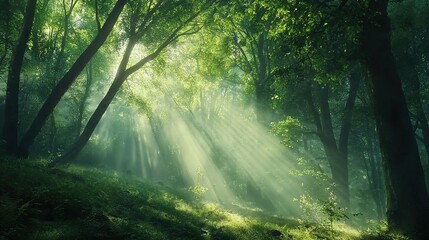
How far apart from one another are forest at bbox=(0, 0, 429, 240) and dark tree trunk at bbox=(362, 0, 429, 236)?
37 mm

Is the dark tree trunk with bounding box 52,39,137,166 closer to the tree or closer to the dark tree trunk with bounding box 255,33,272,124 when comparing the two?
the tree

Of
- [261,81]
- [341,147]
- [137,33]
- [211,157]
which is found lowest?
[341,147]

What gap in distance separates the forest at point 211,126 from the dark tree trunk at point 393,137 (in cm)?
4

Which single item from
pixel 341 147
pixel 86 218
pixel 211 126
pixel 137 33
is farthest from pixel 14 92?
pixel 211 126

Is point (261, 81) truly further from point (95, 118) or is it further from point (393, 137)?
point (393, 137)

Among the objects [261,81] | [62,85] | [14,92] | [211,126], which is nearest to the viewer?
[62,85]

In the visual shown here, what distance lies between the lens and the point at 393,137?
1045 centimetres

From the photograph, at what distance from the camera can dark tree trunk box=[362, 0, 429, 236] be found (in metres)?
9.95

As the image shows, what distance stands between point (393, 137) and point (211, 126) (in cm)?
3611

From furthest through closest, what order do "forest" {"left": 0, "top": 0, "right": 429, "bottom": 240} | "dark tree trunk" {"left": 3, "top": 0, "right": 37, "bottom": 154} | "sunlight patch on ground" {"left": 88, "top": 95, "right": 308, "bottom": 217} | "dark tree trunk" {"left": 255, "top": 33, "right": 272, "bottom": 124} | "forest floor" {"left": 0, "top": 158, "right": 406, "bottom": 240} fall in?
"sunlight patch on ground" {"left": 88, "top": 95, "right": 308, "bottom": 217}, "dark tree trunk" {"left": 255, "top": 33, "right": 272, "bottom": 124}, "dark tree trunk" {"left": 3, "top": 0, "right": 37, "bottom": 154}, "forest" {"left": 0, "top": 0, "right": 429, "bottom": 240}, "forest floor" {"left": 0, "top": 158, "right": 406, "bottom": 240}

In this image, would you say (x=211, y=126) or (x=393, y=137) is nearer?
(x=393, y=137)

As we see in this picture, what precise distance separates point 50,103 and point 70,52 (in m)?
21.9

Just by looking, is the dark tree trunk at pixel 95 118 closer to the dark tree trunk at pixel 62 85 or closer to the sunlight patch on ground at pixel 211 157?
the dark tree trunk at pixel 62 85

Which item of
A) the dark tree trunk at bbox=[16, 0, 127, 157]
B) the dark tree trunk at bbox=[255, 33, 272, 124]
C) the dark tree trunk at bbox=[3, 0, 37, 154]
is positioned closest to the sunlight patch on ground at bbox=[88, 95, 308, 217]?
the dark tree trunk at bbox=[255, 33, 272, 124]
